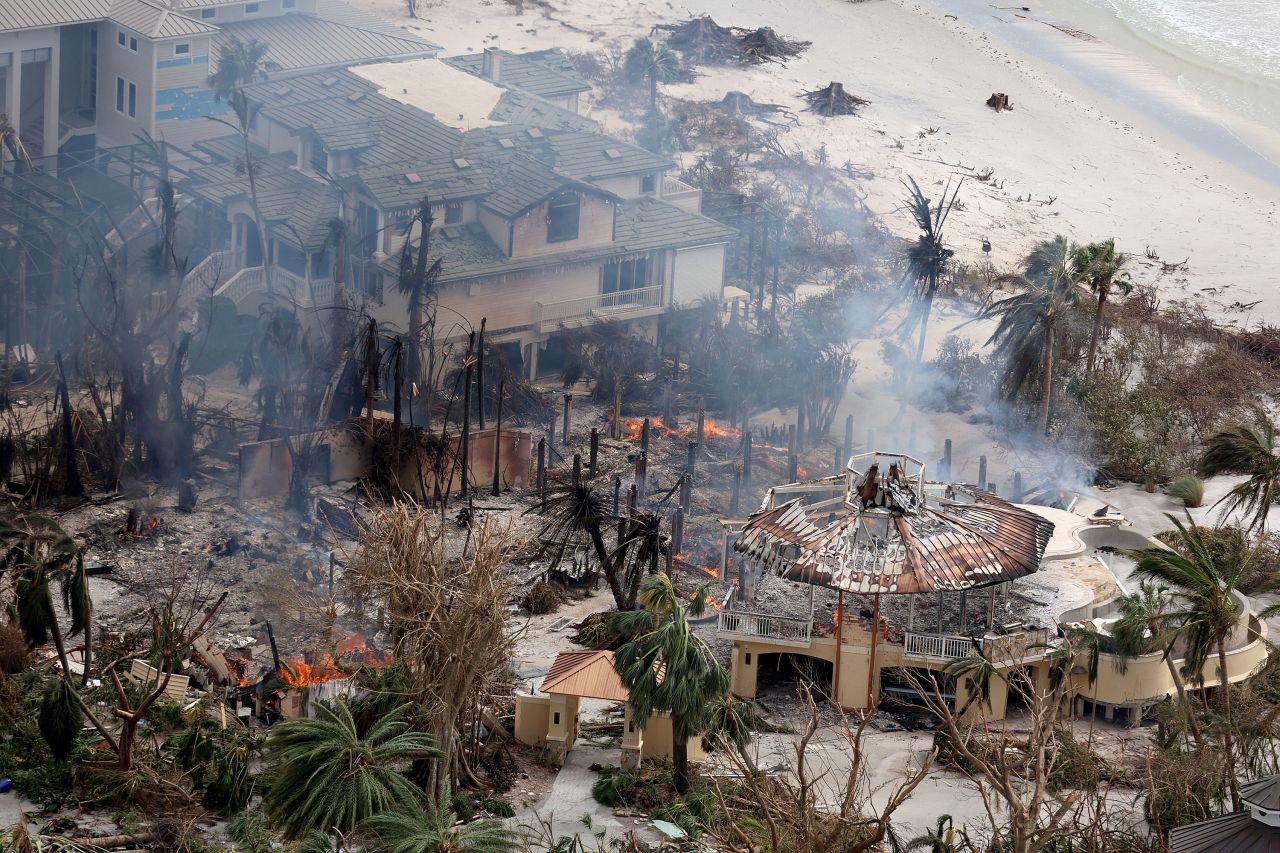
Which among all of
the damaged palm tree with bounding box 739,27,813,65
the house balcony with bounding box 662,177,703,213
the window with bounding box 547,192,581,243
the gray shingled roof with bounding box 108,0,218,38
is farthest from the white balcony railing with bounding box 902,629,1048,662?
the damaged palm tree with bounding box 739,27,813,65

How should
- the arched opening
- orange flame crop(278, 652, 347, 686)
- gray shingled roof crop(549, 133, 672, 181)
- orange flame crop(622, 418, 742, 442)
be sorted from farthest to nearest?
1. gray shingled roof crop(549, 133, 672, 181)
2. orange flame crop(622, 418, 742, 442)
3. the arched opening
4. orange flame crop(278, 652, 347, 686)

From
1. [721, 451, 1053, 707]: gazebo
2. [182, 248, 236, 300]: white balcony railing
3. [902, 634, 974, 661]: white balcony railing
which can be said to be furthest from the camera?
[182, 248, 236, 300]: white balcony railing

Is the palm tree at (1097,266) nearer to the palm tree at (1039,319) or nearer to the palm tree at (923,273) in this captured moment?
the palm tree at (1039,319)

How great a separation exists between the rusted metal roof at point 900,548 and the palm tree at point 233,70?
31.4 meters

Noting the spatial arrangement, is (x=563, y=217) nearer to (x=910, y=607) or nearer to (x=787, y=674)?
(x=787, y=674)

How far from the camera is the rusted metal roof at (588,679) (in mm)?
42219

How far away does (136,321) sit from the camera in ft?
204

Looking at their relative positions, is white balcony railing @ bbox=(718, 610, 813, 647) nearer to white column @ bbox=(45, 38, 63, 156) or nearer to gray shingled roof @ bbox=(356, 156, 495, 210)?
gray shingled roof @ bbox=(356, 156, 495, 210)

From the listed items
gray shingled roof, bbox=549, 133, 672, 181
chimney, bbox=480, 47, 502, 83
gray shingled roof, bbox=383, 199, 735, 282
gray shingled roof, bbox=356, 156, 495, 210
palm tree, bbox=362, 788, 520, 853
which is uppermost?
chimney, bbox=480, 47, 502, 83

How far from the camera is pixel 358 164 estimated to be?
214ft

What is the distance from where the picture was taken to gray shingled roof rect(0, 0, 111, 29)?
7119 centimetres

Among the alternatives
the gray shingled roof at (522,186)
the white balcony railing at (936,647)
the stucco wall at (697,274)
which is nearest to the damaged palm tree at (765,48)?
the stucco wall at (697,274)

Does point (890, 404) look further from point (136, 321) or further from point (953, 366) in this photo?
point (136, 321)

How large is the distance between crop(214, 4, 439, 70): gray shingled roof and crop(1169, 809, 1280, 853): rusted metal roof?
47.7m
